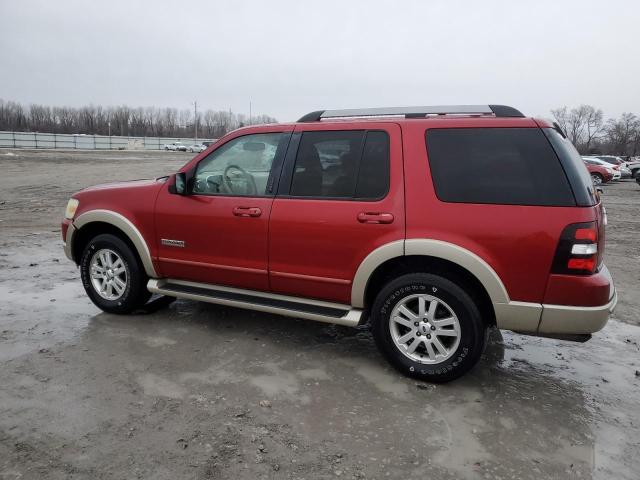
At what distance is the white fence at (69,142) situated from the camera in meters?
67.1

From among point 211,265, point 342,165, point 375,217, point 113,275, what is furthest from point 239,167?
point 113,275

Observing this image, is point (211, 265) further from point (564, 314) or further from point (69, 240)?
point (564, 314)

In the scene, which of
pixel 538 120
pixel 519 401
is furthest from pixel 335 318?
pixel 538 120

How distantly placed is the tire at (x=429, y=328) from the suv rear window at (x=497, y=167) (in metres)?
0.68

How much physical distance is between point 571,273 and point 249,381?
2.36 meters

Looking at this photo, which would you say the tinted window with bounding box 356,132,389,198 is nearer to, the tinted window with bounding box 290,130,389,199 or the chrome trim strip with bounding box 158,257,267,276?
the tinted window with bounding box 290,130,389,199

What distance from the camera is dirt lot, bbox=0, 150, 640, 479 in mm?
2748

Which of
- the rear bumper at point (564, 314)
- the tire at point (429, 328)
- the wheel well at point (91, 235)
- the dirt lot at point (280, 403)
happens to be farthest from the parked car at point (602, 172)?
the wheel well at point (91, 235)

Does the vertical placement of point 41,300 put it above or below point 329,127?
below

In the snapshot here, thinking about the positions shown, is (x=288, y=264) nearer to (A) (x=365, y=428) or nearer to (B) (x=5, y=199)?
(A) (x=365, y=428)

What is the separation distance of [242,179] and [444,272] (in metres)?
1.94

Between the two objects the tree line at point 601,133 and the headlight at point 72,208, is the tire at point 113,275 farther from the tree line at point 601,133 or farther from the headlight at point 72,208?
the tree line at point 601,133

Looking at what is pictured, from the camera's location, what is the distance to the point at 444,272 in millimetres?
3662

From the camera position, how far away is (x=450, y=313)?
3.62 m
